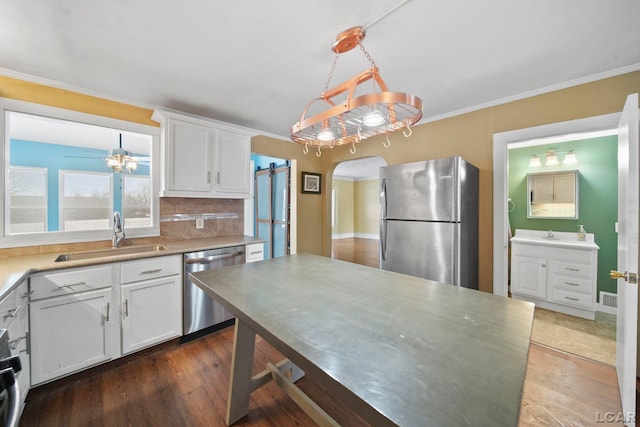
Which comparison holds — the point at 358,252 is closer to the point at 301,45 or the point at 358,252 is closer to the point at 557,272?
the point at 557,272

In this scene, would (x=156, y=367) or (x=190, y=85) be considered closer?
(x=156, y=367)

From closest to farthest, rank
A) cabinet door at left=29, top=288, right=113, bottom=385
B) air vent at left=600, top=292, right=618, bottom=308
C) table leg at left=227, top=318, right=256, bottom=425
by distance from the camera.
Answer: table leg at left=227, top=318, right=256, bottom=425 < cabinet door at left=29, top=288, right=113, bottom=385 < air vent at left=600, top=292, right=618, bottom=308

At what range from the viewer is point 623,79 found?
1.90 m

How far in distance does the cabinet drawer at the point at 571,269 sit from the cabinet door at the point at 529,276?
0.32 feet

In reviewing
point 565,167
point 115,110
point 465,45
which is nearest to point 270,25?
point 465,45

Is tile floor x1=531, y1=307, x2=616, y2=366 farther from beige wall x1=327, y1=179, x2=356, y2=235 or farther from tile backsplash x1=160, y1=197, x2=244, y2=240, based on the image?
beige wall x1=327, y1=179, x2=356, y2=235

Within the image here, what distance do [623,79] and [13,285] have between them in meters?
4.32

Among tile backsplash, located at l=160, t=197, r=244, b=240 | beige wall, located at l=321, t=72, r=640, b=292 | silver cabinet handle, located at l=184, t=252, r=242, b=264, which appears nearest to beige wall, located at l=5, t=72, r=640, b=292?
beige wall, located at l=321, t=72, r=640, b=292

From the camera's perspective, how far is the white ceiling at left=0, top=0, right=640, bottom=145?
1339 mm

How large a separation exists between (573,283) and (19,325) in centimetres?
496

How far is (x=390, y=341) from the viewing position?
838mm

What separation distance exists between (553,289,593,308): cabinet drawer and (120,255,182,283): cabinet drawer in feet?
14.0

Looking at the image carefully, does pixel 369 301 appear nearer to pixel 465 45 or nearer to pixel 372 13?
pixel 372 13

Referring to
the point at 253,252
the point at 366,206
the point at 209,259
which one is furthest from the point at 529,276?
the point at 366,206
